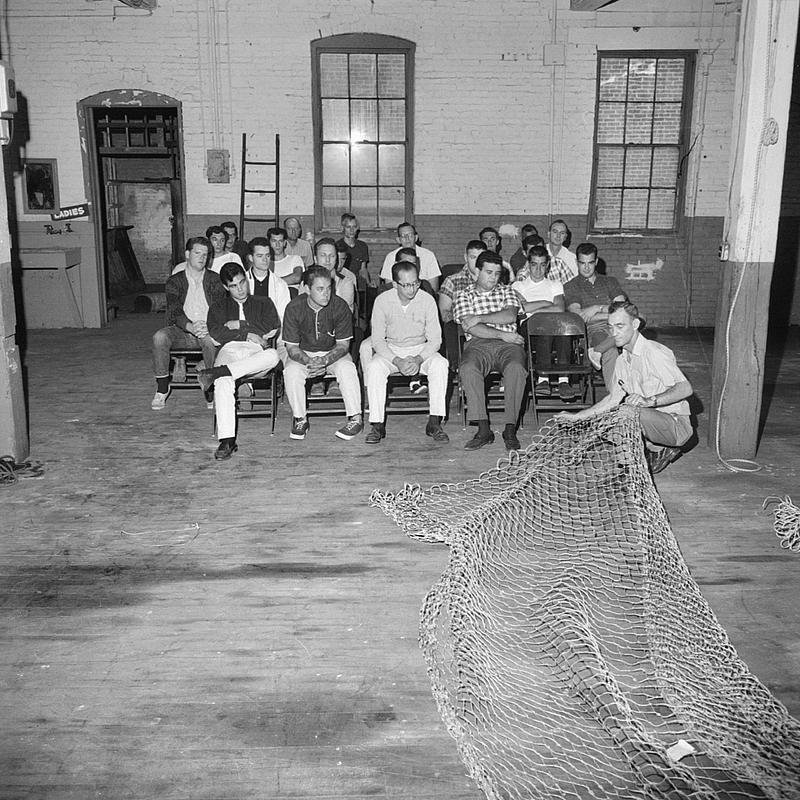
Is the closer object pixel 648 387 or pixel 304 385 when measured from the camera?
pixel 648 387

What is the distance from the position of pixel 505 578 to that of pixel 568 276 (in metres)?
4.68

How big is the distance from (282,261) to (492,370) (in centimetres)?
303

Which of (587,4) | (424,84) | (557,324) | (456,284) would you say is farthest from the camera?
(424,84)

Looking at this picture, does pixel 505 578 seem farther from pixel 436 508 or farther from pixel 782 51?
pixel 782 51

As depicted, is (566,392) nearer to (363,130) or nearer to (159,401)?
(159,401)

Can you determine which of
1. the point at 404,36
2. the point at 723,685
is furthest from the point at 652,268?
the point at 723,685

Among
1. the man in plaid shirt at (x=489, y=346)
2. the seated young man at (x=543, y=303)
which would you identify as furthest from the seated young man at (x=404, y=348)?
the seated young man at (x=543, y=303)

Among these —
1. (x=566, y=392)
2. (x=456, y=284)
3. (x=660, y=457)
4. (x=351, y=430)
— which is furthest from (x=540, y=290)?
(x=660, y=457)

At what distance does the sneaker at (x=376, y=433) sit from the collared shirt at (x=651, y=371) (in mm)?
1774

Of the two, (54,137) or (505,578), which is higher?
(54,137)

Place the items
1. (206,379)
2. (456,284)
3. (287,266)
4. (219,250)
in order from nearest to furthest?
1. (206,379)
2. (456,284)
3. (219,250)
4. (287,266)

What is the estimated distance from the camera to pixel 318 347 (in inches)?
249

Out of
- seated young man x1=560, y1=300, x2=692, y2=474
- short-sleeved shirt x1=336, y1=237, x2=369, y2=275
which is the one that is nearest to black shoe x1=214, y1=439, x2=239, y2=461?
seated young man x1=560, y1=300, x2=692, y2=474

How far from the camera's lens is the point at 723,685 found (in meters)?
3.03
